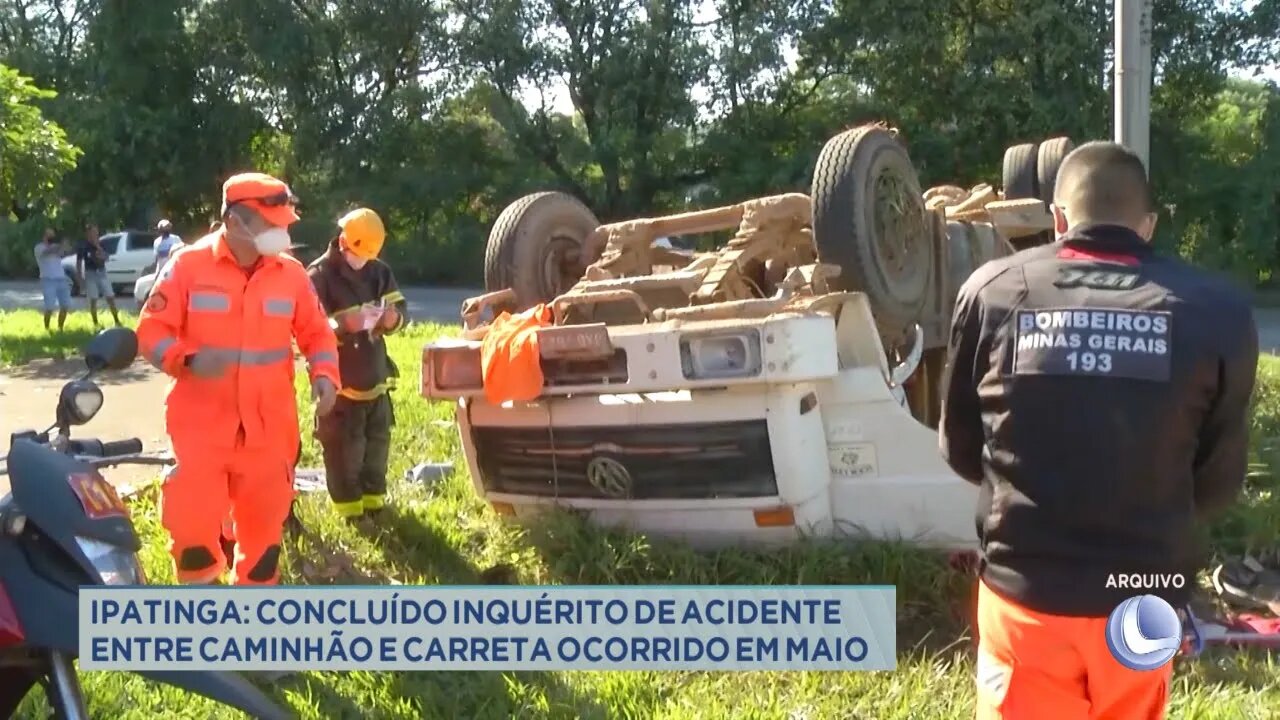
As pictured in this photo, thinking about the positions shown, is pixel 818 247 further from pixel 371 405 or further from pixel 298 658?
pixel 298 658

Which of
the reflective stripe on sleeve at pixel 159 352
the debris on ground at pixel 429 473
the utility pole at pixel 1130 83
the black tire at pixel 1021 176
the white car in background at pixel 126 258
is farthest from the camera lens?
the white car in background at pixel 126 258

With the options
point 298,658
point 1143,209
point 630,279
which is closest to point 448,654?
point 298,658

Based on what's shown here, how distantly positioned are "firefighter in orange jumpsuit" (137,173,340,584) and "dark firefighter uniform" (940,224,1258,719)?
2444mm

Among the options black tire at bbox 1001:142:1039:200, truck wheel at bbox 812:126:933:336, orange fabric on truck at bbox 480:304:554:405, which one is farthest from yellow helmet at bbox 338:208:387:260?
black tire at bbox 1001:142:1039:200

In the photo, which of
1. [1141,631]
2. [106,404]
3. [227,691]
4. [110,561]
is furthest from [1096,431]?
[106,404]

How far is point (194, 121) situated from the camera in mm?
27141

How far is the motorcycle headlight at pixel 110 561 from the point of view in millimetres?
2344

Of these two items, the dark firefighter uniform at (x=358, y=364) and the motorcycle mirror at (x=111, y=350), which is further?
the dark firefighter uniform at (x=358, y=364)

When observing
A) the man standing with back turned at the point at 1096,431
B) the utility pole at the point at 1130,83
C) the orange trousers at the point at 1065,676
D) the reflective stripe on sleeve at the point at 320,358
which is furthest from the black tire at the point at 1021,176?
the orange trousers at the point at 1065,676

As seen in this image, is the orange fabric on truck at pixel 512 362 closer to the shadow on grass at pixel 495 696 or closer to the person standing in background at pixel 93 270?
the shadow on grass at pixel 495 696

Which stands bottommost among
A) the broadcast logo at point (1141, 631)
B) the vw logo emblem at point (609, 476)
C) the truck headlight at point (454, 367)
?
the vw logo emblem at point (609, 476)

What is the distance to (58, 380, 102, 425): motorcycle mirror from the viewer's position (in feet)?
8.25

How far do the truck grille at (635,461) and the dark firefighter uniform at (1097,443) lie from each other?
1.81m

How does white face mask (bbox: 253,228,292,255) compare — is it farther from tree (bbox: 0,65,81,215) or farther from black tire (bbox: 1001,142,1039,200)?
tree (bbox: 0,65,81,215)
